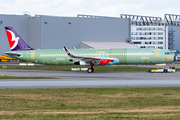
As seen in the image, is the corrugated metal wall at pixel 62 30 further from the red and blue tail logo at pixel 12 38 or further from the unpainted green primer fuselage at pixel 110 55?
the unpainted green primer fuselage at pixel 110 55

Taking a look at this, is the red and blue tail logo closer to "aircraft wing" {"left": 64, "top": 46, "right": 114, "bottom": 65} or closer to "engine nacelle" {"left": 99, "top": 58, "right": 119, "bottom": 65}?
"aircraft wing" {"left": 64, "top": 46, "right": 114, "bottom": 65}

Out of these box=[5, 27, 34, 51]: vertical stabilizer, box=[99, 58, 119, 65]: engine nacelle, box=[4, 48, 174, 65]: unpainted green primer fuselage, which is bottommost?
box=[99, 58, 119, 65]: engine nacelle

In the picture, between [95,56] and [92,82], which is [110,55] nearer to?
[95,56]

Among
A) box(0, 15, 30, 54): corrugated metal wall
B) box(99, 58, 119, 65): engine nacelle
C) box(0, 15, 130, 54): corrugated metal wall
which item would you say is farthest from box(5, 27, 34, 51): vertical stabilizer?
box(0, 15, 30, 54): corrugated metal wall

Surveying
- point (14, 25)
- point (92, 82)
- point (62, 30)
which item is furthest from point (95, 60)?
point (14, 25)

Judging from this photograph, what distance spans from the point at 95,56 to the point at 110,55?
2860mm

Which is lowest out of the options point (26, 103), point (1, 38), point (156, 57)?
point (26, 103)

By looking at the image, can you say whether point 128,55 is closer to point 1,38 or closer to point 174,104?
point 174,104

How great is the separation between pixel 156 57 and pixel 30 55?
24.2 meters

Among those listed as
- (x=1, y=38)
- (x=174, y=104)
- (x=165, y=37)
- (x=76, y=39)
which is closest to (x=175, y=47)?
(x=165, y=37)

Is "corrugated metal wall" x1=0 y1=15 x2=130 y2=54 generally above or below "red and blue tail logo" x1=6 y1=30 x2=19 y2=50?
above

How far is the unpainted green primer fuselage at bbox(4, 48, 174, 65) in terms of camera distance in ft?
159

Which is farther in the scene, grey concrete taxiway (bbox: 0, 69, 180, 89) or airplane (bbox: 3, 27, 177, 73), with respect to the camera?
airplane (bbox: 3, 27, 177, 73)

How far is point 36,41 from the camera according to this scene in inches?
3565
